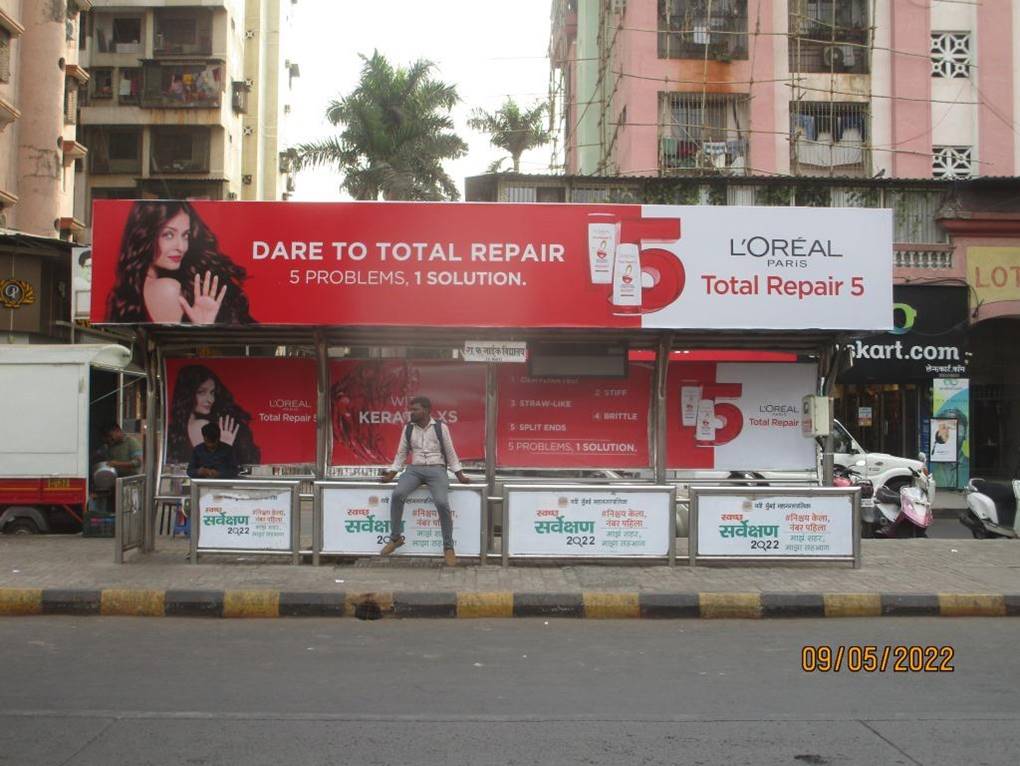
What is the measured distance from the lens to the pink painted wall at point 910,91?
24.4 metres

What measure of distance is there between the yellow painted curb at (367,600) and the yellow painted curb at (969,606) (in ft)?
15.4

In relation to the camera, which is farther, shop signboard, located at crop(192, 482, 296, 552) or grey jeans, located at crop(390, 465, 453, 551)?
shop signboard, located at crop(192, 482, 296, 552)

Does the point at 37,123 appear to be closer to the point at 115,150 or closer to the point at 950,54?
the point at 115,150

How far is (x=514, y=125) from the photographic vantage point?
3553cm

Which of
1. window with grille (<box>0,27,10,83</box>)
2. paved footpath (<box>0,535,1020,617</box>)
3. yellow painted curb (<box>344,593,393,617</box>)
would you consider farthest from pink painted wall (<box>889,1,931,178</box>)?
window with grille (<box>0,27,10,83</box>)

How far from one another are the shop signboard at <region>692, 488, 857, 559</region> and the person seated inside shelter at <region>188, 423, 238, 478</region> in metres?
4.82

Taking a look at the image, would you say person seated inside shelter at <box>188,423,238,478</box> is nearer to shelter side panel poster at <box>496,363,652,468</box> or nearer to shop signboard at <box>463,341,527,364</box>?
shop signboard at <box>463,341,527,364</box>

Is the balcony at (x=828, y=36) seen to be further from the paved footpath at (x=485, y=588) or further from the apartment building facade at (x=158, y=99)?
the apartment building facade at (x=158, y=99)

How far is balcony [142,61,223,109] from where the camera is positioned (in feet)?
127

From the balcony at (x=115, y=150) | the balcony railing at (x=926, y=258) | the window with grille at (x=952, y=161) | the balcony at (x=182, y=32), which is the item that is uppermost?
the balcony at (x=182, y=32)

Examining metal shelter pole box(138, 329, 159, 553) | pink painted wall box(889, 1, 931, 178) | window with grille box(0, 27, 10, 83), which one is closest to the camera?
metal shelter pole box(138, 329, 159, 553)

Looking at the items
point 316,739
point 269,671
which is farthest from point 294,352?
point 316,739

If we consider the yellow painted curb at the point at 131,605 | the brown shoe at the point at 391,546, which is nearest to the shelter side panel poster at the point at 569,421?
the brown shoe at the point at 391,546
